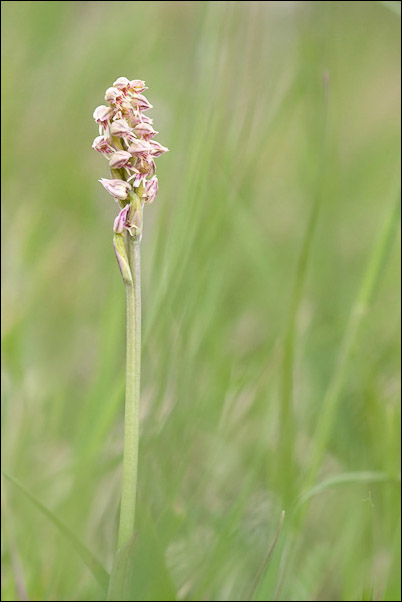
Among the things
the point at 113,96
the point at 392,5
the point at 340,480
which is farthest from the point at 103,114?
the point at 392,5

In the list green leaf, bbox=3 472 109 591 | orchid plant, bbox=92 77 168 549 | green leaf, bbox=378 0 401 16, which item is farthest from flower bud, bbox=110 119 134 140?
green leaf, bbox=378 0 401 16

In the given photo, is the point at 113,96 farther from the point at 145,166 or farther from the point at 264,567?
the point at 264,567

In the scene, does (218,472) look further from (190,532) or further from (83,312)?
(83,312)

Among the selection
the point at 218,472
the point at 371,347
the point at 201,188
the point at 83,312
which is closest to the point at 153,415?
the point at 201,188

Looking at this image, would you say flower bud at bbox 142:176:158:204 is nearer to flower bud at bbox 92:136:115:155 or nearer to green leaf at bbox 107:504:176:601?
flower bud at bbox 92:136:115:155

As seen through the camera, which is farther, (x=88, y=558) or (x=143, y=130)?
(x=88, y=558)

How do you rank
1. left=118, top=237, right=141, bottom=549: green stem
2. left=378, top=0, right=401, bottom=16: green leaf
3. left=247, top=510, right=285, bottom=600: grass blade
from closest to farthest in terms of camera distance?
left=118, top=237, right=141, bottom=549: green stem → left=247, top=510, right=285, bottom=600: grass blade → left=378, top=0, right=401, bottom=16: green leaf
